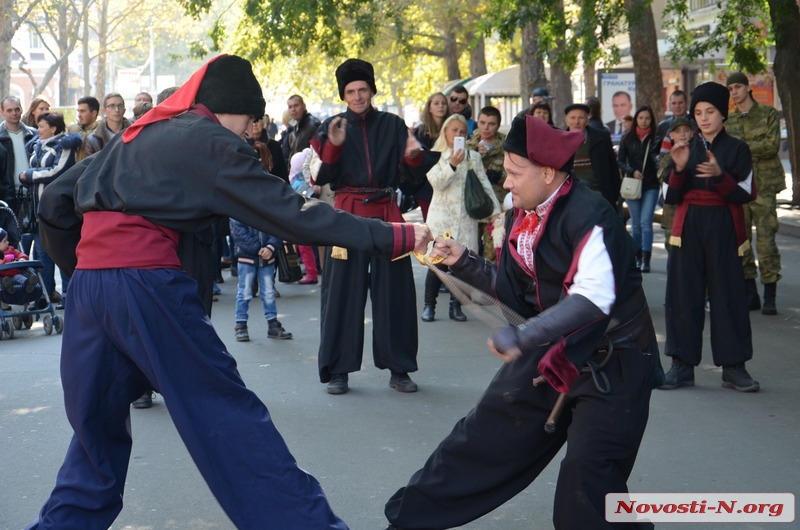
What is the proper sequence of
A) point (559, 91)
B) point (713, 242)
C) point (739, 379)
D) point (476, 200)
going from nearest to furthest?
point (713, 242)
point (739, 379)
point (476, 200)
point (559, 91)

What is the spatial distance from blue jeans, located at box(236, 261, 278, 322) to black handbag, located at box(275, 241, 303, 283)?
1.16 m

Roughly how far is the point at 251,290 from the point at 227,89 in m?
5.77

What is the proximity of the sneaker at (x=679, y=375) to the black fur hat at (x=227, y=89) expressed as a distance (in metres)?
4.40

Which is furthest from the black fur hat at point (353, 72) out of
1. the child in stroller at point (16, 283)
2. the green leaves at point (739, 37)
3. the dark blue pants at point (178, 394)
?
the green leaves at point (739, 37)

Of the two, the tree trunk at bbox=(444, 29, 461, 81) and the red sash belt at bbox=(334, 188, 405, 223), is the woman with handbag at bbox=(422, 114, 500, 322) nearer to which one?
the red sash belt at bbox=(334, 188, 405, 223)

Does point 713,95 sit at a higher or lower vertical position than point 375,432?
higher

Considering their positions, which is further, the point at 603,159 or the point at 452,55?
the point at 452,55

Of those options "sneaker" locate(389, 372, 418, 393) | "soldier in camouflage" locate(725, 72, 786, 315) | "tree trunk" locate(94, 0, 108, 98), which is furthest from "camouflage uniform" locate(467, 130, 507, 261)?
"tree trunk" locate(94, 0, 108, 98)

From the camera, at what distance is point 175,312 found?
4.21 m

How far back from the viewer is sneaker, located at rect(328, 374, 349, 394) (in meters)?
8.00

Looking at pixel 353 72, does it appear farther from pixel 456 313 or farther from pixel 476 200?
pixel 456 313

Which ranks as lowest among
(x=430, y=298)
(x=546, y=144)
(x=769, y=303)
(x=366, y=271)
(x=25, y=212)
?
(x=769, y=303)

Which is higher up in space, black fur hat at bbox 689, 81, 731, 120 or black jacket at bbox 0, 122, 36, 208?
black fur hat at bbox 689, 81, 731, 120

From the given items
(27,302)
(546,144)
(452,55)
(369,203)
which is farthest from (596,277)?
(452,55)
